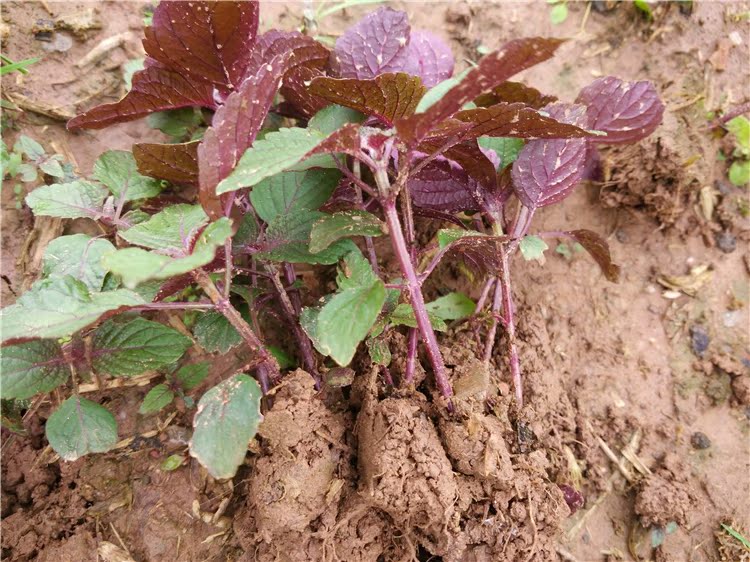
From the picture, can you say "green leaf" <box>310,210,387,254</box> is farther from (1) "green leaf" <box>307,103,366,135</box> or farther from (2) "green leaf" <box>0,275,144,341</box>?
(2) "green leaf" <box>0,275,144,341</box>

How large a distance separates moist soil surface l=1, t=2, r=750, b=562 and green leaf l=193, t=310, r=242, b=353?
18 cm

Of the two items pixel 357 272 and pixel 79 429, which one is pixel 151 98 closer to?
pixel 357 272

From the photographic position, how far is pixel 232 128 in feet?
3.17

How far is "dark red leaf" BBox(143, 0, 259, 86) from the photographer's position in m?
1.16

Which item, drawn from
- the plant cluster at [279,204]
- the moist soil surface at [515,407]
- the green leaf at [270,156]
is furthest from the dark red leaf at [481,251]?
the green leaf at [270,156]

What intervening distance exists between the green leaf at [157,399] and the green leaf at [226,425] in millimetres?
374

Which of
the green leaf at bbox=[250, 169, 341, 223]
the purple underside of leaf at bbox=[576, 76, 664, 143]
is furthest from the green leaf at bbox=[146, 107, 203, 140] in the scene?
the purple underside of leaf at bbox=[576, 76, 664, 143]

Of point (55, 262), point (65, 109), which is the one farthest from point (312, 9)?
point (55, 262)

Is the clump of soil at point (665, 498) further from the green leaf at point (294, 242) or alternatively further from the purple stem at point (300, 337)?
the green leaf at point (294, 242)

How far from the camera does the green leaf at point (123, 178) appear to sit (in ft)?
4.55

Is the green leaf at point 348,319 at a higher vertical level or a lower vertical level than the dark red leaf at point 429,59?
lower

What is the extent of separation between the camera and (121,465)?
1418mm

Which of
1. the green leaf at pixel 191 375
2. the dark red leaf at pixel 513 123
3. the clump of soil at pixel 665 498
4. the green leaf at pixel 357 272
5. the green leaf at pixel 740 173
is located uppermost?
the dark red leaf at pixel 513 123

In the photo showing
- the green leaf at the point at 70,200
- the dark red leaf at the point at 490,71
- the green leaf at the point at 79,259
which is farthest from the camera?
the green leaf at the point at 70,200
